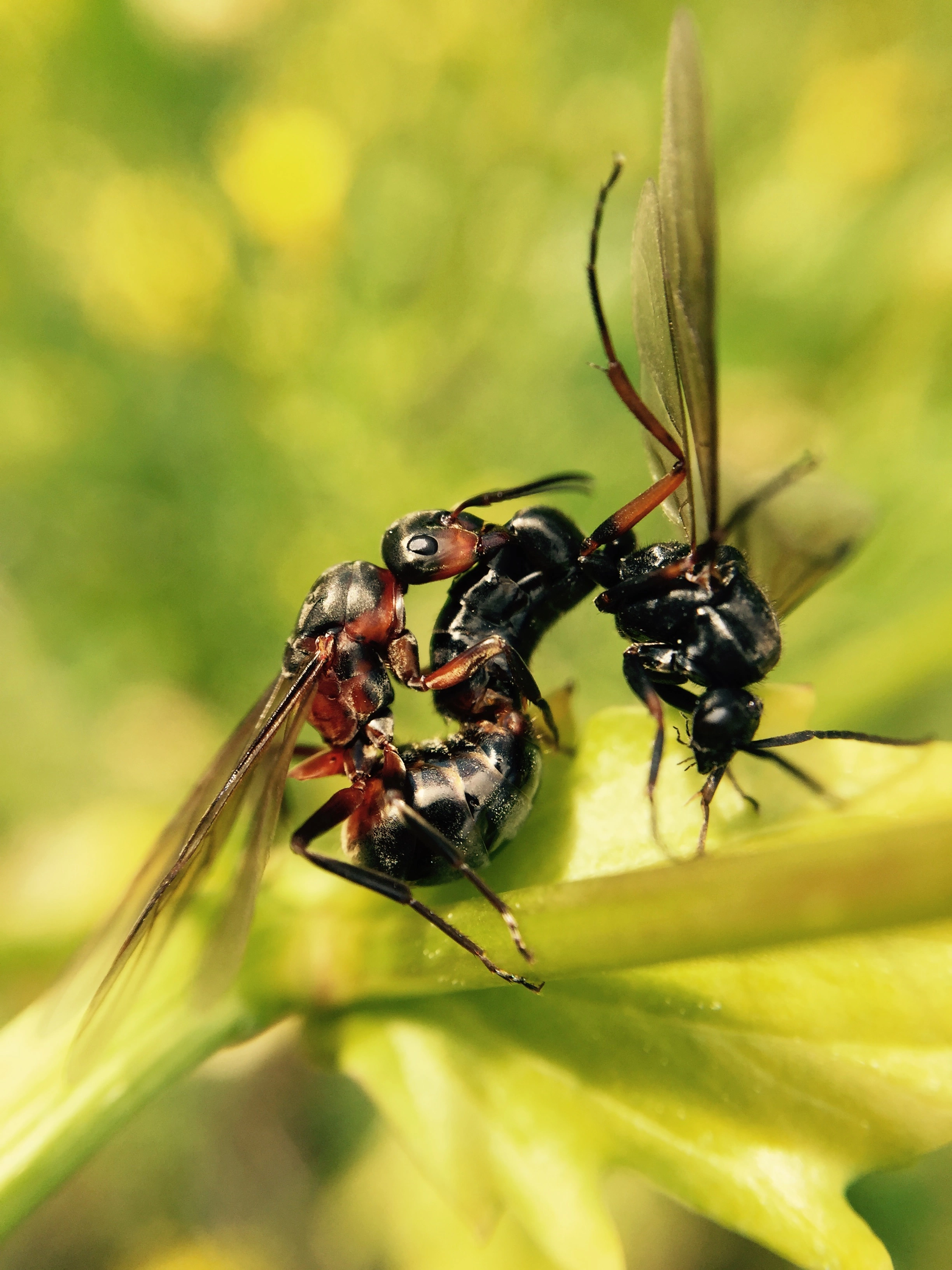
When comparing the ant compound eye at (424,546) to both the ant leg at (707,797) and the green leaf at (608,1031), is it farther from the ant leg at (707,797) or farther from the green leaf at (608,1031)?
the ant leg at (707,797)

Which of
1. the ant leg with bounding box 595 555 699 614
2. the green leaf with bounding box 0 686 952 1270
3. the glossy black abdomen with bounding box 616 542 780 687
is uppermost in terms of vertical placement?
the ant leg with bounding box 595 555 699 614

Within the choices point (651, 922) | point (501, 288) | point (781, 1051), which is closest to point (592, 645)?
point (501, 288)

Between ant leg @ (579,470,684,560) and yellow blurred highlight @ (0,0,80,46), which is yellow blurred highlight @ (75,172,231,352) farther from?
ant leg @ (579,470,684,560)

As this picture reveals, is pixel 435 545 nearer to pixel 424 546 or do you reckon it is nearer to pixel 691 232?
pixel 424 546

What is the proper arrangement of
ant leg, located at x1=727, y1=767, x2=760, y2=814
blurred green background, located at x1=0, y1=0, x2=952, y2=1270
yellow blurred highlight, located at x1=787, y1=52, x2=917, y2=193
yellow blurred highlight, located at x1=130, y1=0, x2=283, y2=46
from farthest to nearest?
yellow blurred highlight, located at x1=787, y1=52, x2=917, y2=193
yellow blurred highlight, located at x1=130, y1=0, x2=283, y2=46
blurred green background, located at x1=0, y1=0, x2=952, y2=1270
ant leg, located at x1=727, y1=767, x2=760, y2=814

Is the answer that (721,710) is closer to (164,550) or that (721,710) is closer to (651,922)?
(651,922)

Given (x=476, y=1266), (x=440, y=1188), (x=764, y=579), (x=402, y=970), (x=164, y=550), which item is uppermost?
(x=164, y=550)

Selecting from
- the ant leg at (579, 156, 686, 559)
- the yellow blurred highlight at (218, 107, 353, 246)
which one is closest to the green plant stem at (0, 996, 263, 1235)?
the ant leg at (579, 156, 686, 559)

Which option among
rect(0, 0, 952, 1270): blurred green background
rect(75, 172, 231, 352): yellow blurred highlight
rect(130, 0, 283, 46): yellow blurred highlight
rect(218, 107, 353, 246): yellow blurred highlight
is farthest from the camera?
rect(130, 0, 283, 46): yellow blurred highlight
